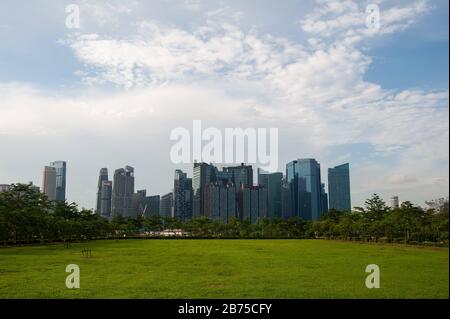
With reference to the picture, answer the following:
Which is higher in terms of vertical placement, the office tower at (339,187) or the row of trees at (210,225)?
the office tower at (339,187)

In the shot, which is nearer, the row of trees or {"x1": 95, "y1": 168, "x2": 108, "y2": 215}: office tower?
the row of trees

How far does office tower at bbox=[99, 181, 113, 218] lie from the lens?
398 ft

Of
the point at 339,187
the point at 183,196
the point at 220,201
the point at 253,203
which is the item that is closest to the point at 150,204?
the point at 183,196

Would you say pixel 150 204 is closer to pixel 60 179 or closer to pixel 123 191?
pixel 123 191

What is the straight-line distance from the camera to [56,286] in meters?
15.8

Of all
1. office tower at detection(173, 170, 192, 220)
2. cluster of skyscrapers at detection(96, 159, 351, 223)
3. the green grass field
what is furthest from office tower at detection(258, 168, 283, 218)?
the green grass field

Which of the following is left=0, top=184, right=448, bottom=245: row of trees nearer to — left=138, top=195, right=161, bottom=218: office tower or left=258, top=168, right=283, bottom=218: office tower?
left=258, top=168, right=283, bottom=218: office tower

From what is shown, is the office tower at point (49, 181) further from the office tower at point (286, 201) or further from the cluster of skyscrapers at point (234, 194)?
the office tower at point (286, 201)

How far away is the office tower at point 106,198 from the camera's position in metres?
121

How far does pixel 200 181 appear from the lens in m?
106

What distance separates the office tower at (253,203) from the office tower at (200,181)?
32.7 ft

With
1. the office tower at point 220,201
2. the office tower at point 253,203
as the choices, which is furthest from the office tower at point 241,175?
the office tower at point 253,203

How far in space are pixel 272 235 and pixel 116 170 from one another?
53.3 meters
